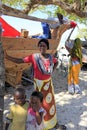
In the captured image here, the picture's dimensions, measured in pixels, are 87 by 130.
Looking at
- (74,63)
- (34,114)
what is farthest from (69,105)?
(34,114)

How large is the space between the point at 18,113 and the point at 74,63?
4.45 meters

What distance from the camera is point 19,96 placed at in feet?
12.9

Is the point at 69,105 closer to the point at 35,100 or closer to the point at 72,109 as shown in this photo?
the point at 72,109

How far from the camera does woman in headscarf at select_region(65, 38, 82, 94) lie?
8.10 m

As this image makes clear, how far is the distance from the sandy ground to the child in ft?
6.54

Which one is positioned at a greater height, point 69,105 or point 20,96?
point 20,96

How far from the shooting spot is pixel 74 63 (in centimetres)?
823

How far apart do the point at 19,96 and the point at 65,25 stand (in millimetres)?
4234

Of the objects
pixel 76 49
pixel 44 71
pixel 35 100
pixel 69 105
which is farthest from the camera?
pixel 76 49

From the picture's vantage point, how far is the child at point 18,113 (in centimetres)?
395

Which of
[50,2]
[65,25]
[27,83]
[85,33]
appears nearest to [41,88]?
[65,25]

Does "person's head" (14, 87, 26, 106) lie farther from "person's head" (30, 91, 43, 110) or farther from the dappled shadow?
the dappled shadow

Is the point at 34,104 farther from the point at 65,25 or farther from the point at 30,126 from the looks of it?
the point at 65,25

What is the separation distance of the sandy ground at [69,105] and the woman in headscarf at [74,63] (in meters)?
0.20
